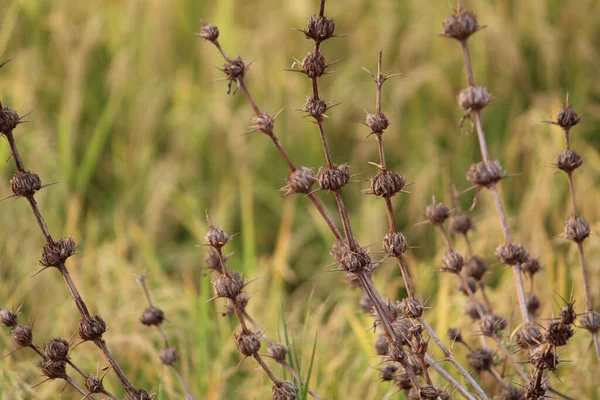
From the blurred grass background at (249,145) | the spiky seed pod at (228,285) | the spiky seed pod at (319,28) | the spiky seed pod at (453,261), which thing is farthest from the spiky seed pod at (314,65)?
the blurred grass background at (249,145)

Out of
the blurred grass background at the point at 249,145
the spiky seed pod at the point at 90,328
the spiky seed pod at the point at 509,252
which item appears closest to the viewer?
the spiky seed pod at the point at 90,328

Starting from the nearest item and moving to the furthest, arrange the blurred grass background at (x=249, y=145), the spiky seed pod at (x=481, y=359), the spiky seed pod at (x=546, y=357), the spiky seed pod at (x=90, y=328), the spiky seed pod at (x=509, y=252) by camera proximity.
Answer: the spiky seed pod at (x=546, y=357) → the spiky seed pod at (x=90, y=328) → the spiky seed pod at (x=509, y=252) → the spiky seed pod at (x=481, y=359) → the blurred grass background at (x=249, y=145)

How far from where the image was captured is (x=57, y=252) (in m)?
0.91

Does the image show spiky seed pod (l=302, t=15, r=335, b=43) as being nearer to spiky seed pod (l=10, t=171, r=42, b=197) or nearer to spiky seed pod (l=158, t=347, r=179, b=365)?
spiky seed pod (l=10, t=171, r=42, b=197)

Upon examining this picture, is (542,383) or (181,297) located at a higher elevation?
(181,297)

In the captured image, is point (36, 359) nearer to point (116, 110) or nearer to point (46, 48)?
point (116, 110)

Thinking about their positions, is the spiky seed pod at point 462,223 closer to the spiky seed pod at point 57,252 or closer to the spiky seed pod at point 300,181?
the spiky seed pod at point 300,181

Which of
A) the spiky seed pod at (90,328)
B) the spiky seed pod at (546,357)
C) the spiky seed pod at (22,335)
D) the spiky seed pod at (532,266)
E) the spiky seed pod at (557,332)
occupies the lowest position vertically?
the spiky seed pod at (22,335)

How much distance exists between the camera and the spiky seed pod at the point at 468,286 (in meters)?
1.23

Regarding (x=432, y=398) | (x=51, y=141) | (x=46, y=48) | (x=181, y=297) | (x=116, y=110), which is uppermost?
(x=46, y=48)

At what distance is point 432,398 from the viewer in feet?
3.08

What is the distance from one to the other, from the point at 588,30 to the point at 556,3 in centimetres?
24

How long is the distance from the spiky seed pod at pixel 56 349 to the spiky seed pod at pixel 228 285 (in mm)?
210

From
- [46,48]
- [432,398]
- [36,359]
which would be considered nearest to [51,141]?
[46,48]
